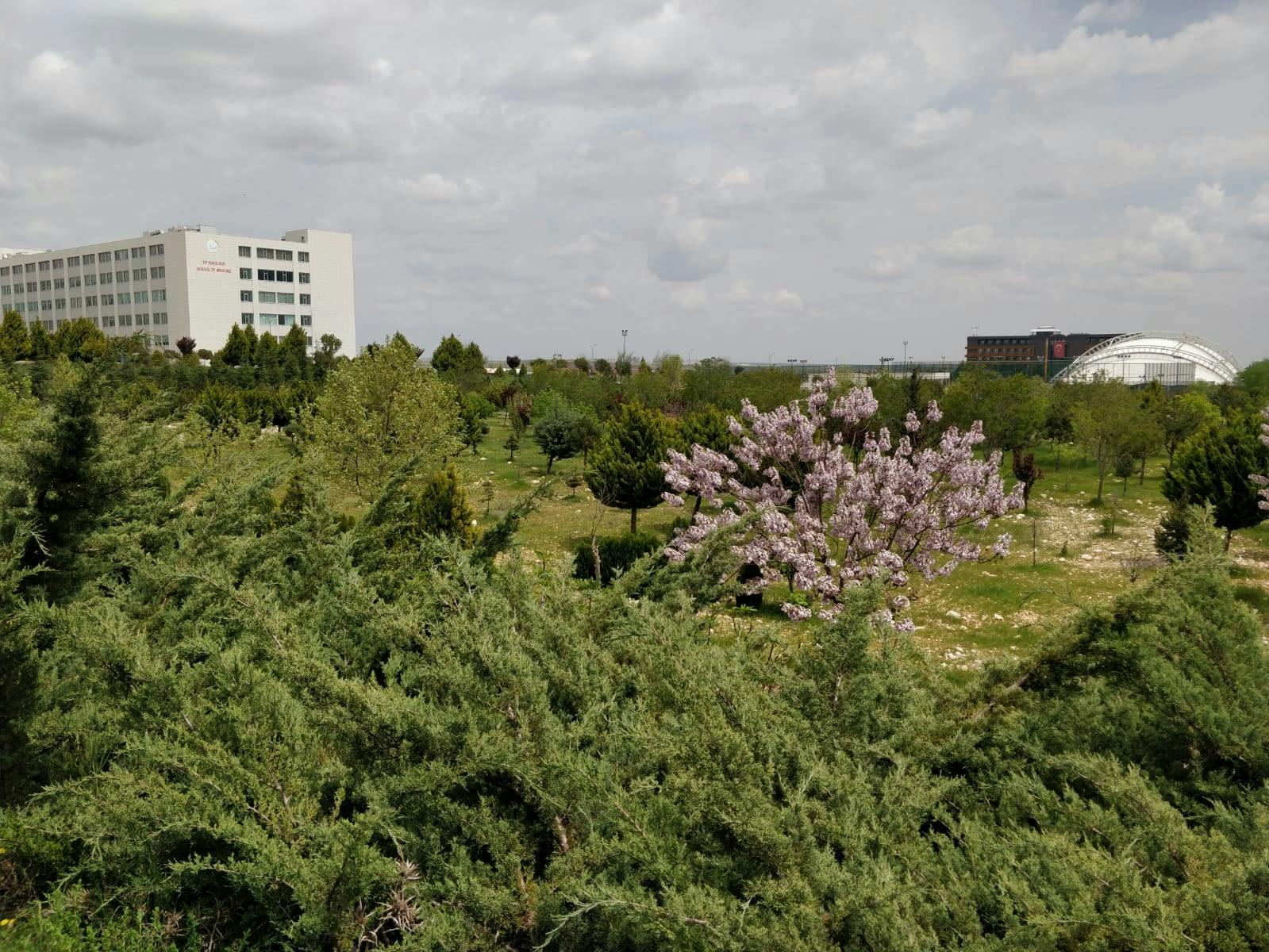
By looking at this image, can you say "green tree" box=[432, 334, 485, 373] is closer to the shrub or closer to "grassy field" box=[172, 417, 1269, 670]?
"grassy field" box=[172, 417, 1269, 670]

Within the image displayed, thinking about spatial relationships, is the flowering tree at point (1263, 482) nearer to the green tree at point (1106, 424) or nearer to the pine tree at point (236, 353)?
the green tree at point (1106, 424)

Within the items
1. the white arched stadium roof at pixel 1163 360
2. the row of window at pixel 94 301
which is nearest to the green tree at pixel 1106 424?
the white arched stadium roof at pixel 1163 360

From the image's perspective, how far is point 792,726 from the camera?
11.8 feet

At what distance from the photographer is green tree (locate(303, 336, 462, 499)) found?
52.8 feet

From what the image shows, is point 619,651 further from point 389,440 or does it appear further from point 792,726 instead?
point 389,440

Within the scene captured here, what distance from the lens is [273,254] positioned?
73250mm

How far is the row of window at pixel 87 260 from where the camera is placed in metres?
70.8

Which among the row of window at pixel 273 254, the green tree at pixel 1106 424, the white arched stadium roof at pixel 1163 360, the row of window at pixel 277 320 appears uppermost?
the row of window at pixel 273 254

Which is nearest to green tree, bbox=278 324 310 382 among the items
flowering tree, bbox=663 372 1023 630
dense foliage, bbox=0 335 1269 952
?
flowering tree, bbox=663 372 1023 630

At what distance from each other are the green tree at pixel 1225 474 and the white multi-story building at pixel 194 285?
64486 mm

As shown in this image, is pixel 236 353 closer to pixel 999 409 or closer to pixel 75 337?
pixel 75 337

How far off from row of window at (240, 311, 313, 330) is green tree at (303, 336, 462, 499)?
60.5 meters

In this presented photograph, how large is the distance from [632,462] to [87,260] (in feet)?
254

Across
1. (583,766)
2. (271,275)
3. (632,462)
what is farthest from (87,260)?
(583,766)
